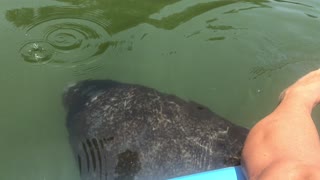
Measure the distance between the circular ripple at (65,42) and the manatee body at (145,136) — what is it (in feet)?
3.63

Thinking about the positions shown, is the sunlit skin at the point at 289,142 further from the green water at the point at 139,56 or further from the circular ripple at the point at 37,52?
the circular ripple at the point at 37,52

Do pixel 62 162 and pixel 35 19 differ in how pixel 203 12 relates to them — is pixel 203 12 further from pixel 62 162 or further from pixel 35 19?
pixel 62 162

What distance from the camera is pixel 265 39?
7242 mm

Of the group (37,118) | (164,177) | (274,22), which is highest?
(274,22)

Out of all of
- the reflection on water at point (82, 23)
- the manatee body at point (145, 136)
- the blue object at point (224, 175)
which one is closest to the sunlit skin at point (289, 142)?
the blue object at point (224, 175)

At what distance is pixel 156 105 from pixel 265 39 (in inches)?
105

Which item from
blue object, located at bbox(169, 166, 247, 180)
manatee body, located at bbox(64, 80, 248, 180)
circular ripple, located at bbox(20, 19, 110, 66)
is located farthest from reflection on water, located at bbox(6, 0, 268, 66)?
blue object, located at bbox(169, 166, 247, 180)

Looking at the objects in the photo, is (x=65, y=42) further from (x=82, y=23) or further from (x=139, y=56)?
(x=139, y=56)

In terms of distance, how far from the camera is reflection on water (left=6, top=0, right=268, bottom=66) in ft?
22.3

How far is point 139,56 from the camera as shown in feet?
22.2

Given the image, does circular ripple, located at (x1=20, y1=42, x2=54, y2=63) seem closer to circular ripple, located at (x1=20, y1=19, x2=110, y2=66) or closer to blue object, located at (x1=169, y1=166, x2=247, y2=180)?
circular ripple, located at (x1=20, y1=19, x2=110, y2=66)

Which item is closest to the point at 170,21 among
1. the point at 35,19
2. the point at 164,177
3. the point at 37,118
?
the point at 35,19

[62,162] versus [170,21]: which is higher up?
[170,21]

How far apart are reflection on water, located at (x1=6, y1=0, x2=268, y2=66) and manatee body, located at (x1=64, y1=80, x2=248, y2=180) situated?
1238 millimetres
